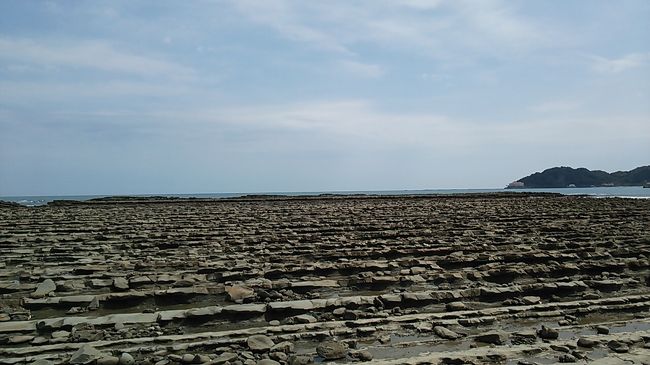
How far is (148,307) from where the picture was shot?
668 cm

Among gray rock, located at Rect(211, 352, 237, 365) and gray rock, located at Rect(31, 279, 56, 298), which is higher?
gray rock, located at Rect(31, 279, 56, 298)

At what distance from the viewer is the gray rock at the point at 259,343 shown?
495 centimetres

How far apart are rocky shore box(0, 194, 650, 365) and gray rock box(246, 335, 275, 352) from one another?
2 cm

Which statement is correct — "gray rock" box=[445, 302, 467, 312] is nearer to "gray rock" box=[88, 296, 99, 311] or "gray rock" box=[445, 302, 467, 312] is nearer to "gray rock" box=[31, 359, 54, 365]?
"gray rock" box=[31, 359, 54, 365]

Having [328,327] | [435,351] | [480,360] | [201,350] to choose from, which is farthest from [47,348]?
[480,360]

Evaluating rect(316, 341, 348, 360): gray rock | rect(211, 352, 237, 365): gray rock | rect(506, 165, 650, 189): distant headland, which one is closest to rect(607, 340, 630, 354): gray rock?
rect(316, 341, 348, 360): gray rock

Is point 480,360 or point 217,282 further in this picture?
point 217,282

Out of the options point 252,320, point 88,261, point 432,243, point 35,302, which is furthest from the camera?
point 432,243

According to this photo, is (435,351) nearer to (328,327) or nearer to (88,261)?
(328,327)

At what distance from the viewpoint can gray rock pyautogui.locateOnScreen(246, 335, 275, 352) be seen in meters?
4.95

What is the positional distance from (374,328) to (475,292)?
7.48 ft

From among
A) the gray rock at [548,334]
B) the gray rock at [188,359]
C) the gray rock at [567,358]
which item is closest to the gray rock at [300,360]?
the gray rock at [188,359]

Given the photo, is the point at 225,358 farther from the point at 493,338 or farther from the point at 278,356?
the point at 493,338

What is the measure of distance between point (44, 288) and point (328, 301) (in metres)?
4.72
